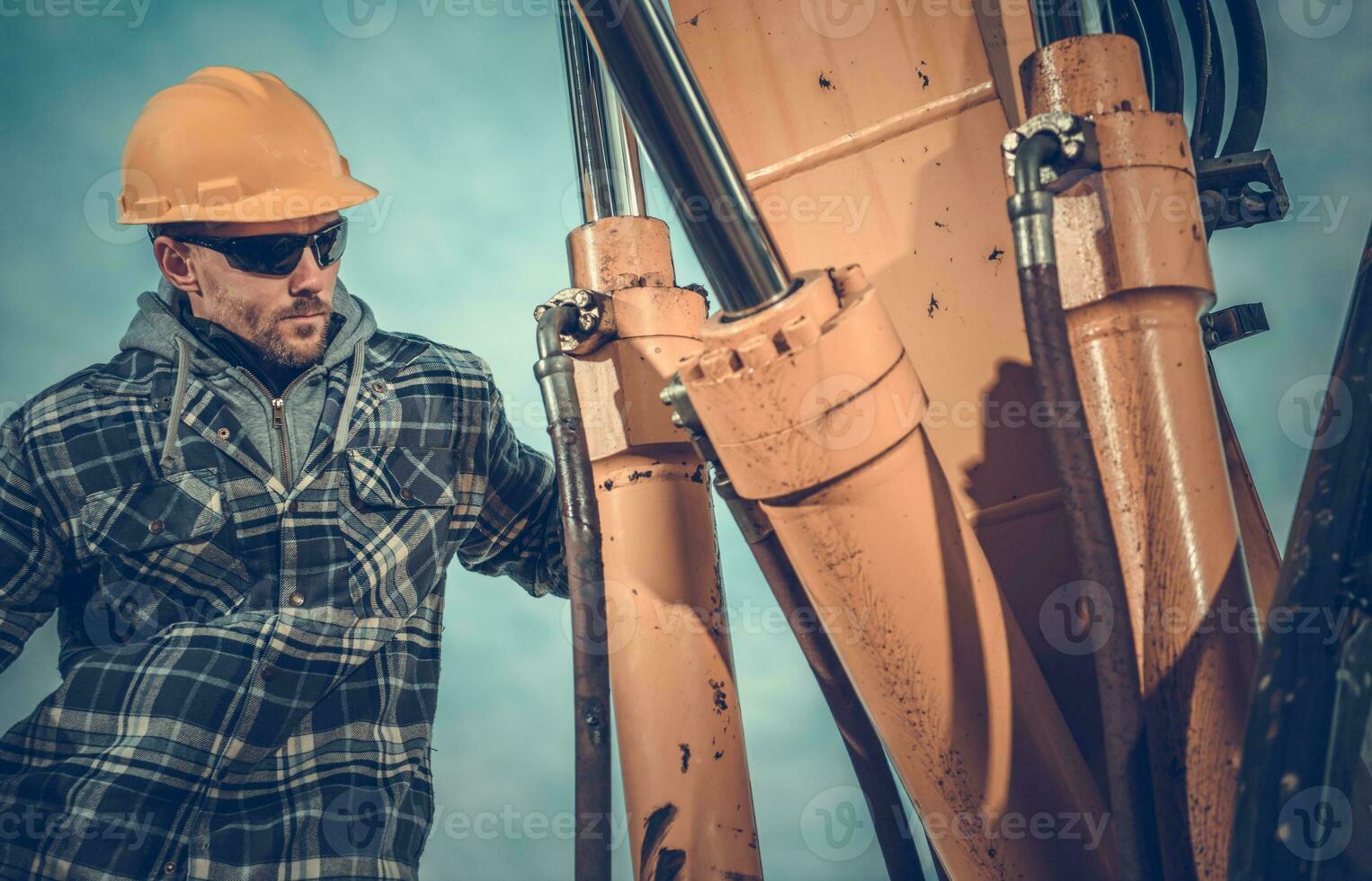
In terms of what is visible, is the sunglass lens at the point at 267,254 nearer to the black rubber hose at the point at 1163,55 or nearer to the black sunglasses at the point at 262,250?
the black sunglasses at the point at 262,250

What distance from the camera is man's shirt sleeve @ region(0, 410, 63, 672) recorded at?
1.67 m

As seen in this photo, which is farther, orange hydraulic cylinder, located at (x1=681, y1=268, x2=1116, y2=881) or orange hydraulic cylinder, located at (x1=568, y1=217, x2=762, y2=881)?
orange hydraulic cylinder, located at (x1=568, y1=217, x2=762, y2=881)

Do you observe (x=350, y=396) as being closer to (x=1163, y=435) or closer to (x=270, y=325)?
(x=270, y=325)

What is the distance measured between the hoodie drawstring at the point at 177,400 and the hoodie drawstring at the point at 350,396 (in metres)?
0.25

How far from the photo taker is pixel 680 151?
3.43 feet

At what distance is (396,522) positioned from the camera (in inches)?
70.7

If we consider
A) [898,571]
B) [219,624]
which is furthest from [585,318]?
[219,624]

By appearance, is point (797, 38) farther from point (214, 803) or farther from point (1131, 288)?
point (214, 803)

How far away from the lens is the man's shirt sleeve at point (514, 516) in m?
1.96

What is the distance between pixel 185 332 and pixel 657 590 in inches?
39.3

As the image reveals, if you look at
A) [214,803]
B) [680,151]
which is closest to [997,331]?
[680,151]

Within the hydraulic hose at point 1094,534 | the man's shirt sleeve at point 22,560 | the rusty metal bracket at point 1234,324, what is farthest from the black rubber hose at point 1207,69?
the man's shirt sleeve at point 22,560

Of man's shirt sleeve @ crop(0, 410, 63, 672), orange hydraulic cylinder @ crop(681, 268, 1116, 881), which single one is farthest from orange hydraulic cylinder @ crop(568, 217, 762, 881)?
man's shirt sleeve @ crop(0, 410, 63, 672)

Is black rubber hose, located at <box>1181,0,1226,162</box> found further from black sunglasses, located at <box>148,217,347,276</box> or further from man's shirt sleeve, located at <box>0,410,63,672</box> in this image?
man's shirt sleeve, located at <box>0,410,63,672</box>
